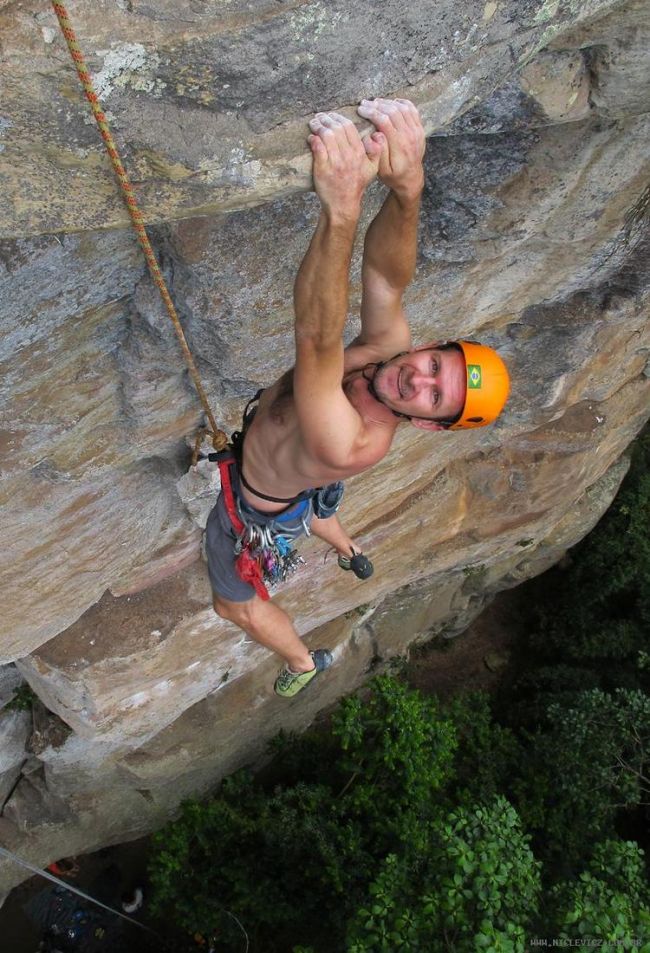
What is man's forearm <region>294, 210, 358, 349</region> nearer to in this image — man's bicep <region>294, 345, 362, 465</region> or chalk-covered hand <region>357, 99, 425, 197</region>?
man's bicep <region>294, 345, 362, 465</region>

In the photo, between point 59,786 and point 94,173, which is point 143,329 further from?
point 59,786

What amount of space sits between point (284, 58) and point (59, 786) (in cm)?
729

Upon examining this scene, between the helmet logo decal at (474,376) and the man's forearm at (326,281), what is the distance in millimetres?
658

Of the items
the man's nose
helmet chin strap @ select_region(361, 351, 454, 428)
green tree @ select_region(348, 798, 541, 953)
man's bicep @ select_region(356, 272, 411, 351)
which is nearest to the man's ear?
helmet chin strap @ select_region(361, 351, 454, 428)

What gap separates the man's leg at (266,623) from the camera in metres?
4.13

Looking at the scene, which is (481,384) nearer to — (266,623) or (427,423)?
(427,423)

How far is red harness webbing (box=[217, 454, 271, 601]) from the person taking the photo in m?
3.50

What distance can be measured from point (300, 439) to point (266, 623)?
1.58 metres

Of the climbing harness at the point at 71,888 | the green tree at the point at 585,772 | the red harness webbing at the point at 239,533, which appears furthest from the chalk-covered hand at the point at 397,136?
the climbing harness at the point at 71,888

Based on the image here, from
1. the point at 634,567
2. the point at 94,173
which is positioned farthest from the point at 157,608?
the point at 634,567

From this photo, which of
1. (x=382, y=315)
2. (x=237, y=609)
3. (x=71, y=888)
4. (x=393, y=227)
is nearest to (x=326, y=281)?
(x=393, y=227)

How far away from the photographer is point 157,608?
5598 mm

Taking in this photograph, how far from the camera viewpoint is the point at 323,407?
2.61 metres

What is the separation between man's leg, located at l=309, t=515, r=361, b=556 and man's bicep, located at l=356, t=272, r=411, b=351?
1498 mm
